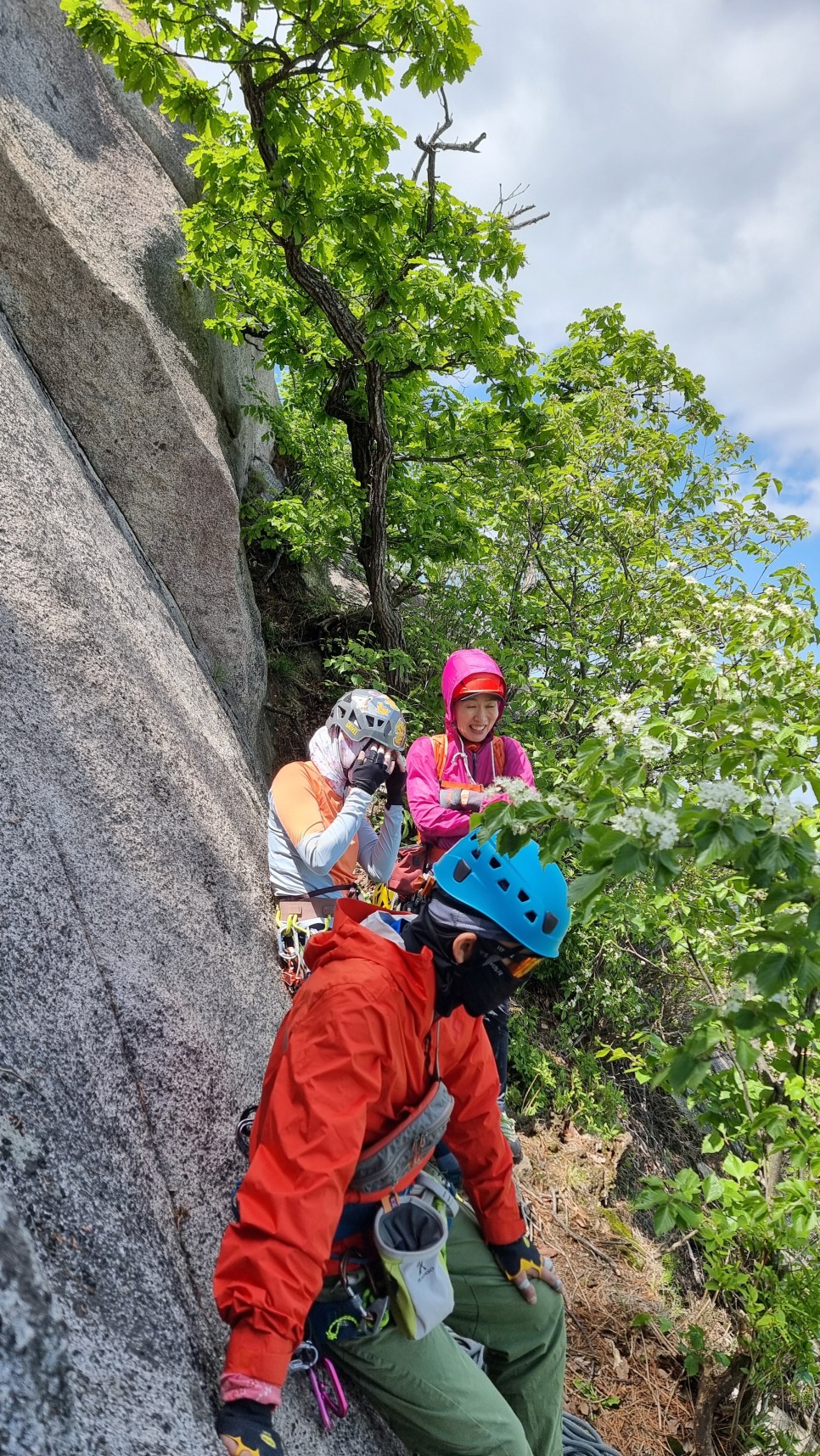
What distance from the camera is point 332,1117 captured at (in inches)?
82.3

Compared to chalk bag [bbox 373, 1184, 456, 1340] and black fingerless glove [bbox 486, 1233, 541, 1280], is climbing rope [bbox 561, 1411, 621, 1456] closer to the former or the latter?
black fingerless glove [bbox 486, 1233, 541, 1280]

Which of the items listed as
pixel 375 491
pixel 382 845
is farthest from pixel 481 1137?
pixel 375 491

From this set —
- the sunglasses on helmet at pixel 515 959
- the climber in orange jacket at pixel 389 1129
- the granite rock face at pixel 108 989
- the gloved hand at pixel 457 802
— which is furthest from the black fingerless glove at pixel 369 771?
the sunglasses on helmet at pixel 515 959

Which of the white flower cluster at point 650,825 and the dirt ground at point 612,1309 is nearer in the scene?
the white flower cluster at point 650,825

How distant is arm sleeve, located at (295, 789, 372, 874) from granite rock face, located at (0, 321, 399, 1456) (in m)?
0.41

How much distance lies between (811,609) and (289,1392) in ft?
12.5

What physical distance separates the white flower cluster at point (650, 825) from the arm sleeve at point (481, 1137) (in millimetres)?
1348

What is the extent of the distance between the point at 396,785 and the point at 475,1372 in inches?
113

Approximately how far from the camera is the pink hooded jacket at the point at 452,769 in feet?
15.1

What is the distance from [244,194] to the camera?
6.83m

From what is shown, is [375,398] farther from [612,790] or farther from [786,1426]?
[786,1426]

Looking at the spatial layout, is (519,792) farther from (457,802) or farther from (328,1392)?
(457,802)

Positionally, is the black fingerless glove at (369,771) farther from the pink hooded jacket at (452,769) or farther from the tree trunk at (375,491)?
the tree trunk at (375,491)

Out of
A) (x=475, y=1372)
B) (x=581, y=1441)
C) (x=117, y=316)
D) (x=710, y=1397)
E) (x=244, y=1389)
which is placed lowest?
(x=710, y=1397)
